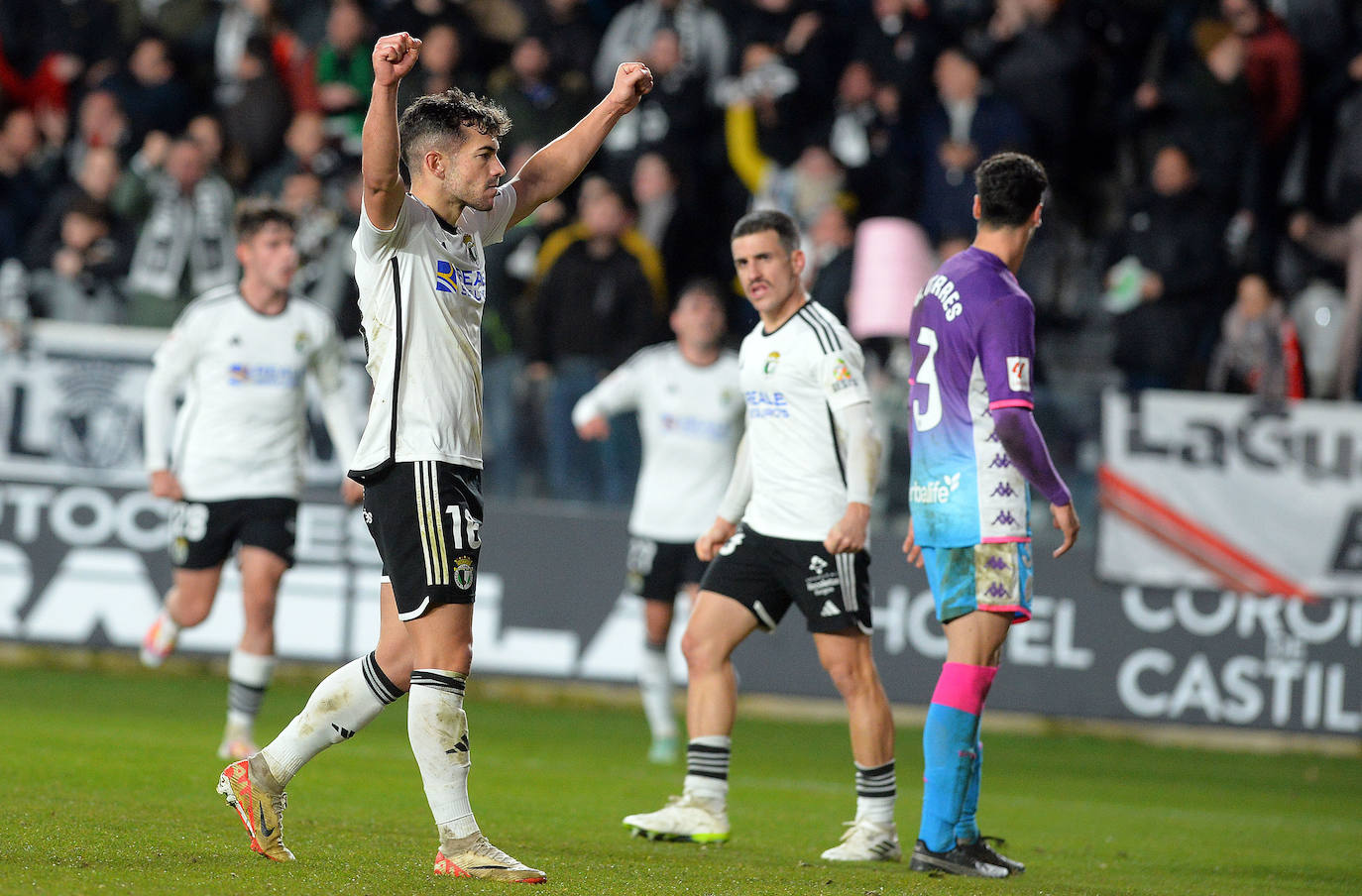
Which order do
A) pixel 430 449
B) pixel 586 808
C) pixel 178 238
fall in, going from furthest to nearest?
pixel 178 238 → pixel 586 808 → pixel 430 449

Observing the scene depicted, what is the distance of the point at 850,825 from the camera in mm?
6418

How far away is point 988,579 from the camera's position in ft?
19.2

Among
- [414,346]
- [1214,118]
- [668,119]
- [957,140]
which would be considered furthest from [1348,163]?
[414,346]

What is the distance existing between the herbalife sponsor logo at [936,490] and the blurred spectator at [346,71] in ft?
31.0

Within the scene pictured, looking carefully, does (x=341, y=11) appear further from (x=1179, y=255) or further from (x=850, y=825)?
(x=850, y=825)

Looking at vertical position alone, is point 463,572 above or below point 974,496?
below

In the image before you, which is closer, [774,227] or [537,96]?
[774,227]

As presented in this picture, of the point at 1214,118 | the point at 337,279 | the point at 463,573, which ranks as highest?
the point at 1214,118

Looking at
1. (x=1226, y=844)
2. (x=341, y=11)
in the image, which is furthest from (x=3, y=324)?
(x=1226, y=844)

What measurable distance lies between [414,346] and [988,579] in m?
2.10

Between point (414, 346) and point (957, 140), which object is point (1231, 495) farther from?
point (414, 346)

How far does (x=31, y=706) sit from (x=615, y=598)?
3.81m

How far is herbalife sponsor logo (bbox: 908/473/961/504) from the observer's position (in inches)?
233

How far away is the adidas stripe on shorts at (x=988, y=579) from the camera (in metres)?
5.83
